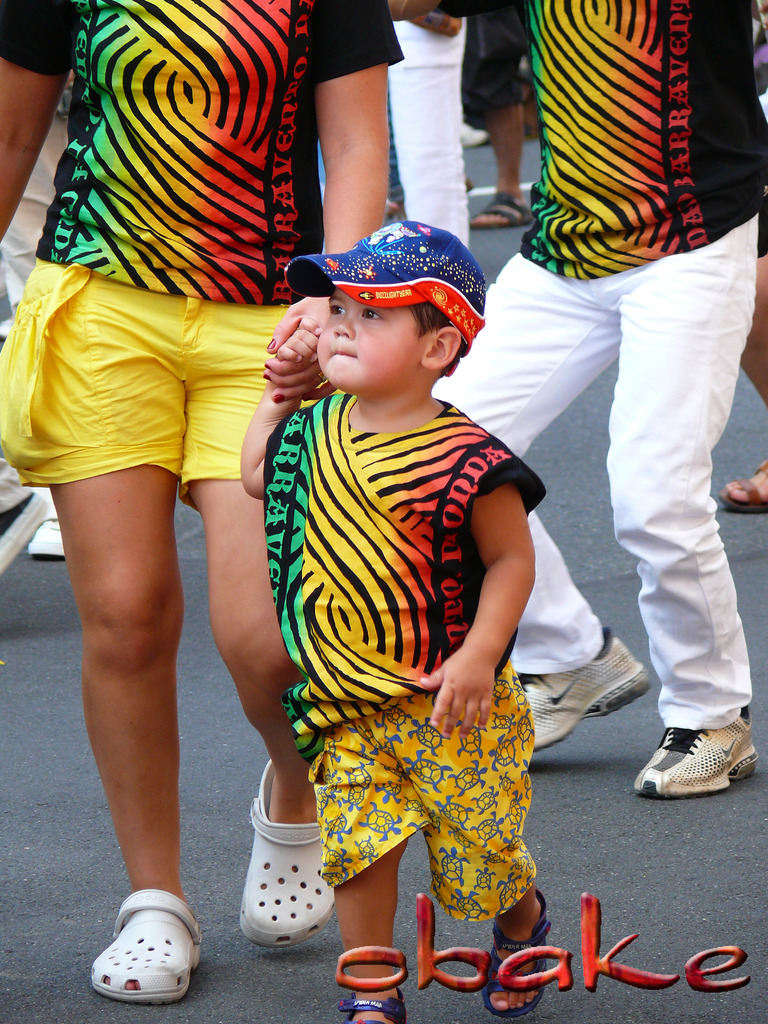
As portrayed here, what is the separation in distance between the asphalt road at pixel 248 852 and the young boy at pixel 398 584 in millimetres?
430

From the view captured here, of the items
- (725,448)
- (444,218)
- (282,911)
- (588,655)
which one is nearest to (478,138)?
(444,218)

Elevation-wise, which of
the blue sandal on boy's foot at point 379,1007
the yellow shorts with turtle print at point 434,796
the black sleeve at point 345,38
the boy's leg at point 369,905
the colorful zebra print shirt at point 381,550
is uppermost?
the black sleeve at point 345,38

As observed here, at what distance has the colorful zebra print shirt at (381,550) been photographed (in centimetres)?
201

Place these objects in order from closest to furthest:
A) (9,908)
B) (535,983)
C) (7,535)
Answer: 1. (535,983)
2. (9,908)
3. (7,535)

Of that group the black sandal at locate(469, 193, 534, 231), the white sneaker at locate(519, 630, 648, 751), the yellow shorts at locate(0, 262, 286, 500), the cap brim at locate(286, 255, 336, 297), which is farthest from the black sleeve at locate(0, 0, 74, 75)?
the black sandal at locate(469, 193, 534, 231)

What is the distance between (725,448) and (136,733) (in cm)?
387

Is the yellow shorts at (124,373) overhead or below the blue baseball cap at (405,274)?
below

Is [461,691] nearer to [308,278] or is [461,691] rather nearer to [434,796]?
[434,796]

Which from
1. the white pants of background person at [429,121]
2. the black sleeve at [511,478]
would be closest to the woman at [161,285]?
the black sleeve at [511,478]

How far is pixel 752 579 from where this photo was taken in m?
4.55

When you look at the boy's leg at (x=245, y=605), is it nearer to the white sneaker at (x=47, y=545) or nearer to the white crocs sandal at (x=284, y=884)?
the white crocs sandal at (x=284, y=884)

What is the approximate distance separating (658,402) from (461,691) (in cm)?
117

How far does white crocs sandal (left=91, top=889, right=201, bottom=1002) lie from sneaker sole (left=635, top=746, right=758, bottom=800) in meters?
1.13

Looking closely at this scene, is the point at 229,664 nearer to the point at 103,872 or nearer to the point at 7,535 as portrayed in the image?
the point at 103,872
